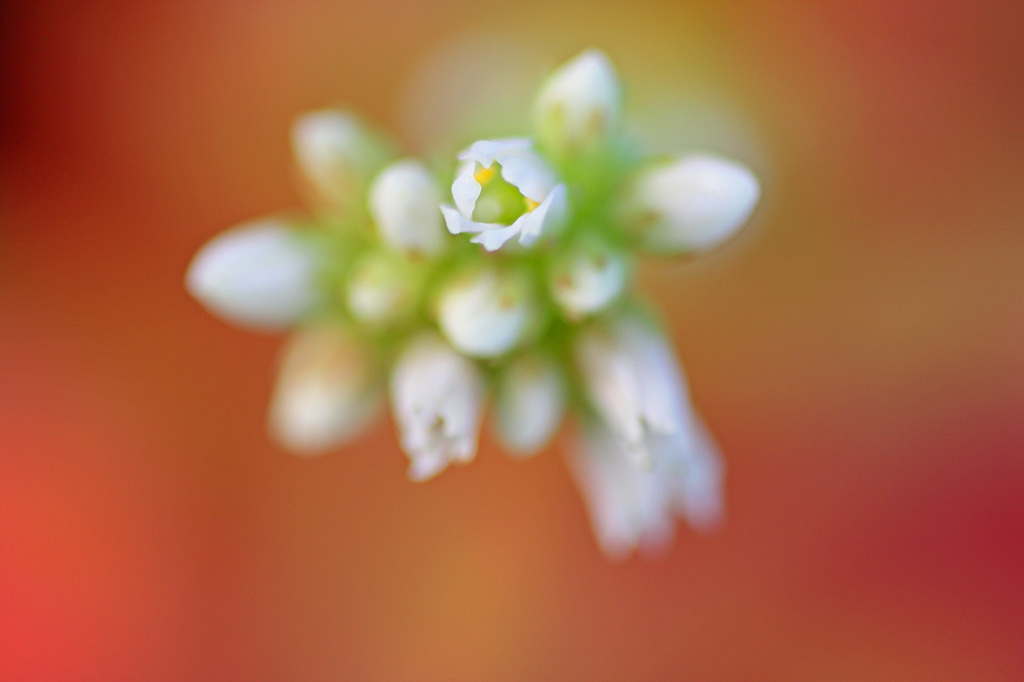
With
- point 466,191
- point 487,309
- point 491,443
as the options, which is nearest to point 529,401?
point 487,309

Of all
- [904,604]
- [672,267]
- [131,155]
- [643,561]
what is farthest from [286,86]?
[904,604]

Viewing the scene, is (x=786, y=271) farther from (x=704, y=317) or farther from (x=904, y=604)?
(x=904, y=604)

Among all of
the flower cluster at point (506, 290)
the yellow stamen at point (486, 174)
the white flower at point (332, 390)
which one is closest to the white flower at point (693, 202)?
the flower cluster at point (506, 290)

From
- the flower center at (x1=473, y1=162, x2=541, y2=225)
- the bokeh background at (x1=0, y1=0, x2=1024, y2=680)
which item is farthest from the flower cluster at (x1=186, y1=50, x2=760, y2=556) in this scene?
the bokeh background at (x1=0, y1=0, x2=1024, y2=680)

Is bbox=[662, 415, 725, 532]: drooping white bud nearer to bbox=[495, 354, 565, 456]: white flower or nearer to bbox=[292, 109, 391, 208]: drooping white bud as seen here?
bbox=[495, 354, 565, 456]: white flower

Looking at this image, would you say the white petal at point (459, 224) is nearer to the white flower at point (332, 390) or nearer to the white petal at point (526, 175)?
the white petal at point (526, 175)

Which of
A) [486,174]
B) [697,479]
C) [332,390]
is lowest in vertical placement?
[697,479]

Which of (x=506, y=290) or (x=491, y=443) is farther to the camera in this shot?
(x=491, y=443)

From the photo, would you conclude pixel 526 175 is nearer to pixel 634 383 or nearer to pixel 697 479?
pixel 634 383
